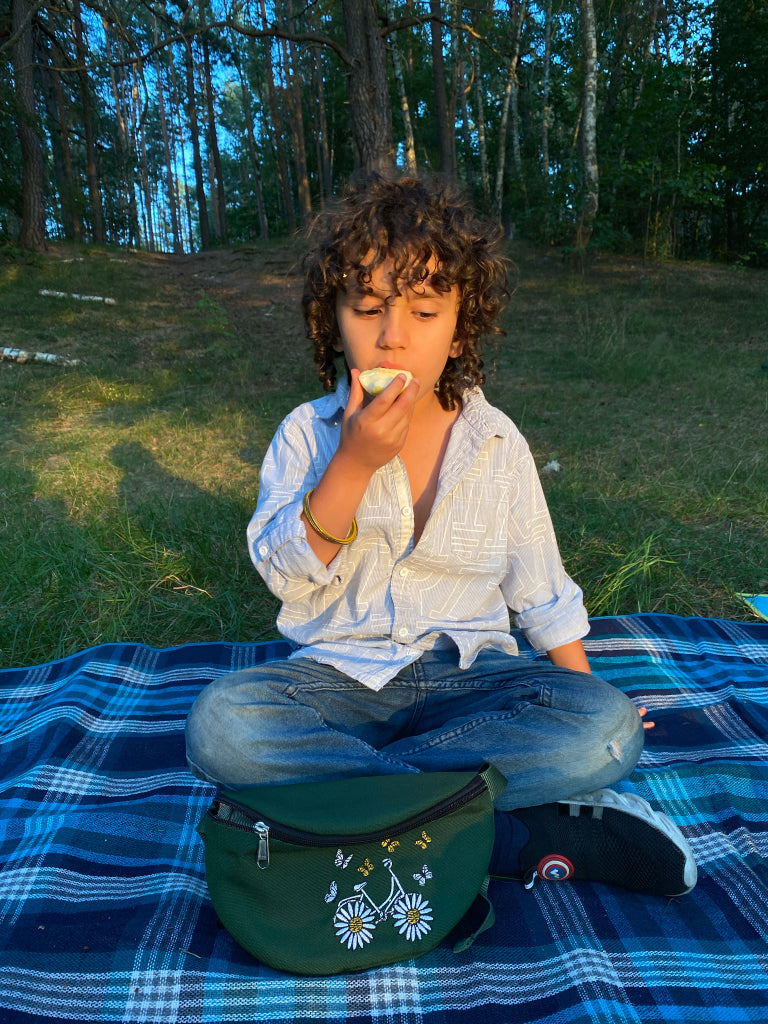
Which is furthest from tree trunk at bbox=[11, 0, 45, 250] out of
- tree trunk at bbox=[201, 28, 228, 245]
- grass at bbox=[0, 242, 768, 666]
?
tree trunk at bbox=[201, 28, 228, 245]

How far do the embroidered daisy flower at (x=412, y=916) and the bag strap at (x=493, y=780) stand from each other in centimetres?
24

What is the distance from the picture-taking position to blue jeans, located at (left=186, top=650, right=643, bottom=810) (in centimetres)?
146

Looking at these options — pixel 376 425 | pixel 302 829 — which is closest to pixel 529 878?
pixel 302 829

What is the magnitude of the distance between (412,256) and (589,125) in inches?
391

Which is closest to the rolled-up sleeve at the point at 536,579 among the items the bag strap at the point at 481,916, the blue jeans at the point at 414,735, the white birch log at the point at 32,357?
the blue jeans at the point at 414,735

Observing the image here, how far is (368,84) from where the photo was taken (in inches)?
271

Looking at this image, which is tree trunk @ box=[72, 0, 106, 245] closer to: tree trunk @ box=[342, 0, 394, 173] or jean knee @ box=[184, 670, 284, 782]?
tree trunk @ box=[342, 0, 394, 173]

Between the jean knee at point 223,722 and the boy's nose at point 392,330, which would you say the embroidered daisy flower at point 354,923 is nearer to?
the jean knee at point 223,722

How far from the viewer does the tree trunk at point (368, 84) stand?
685 centimetres

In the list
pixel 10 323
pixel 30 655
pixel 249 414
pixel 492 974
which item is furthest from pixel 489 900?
pixel 10 323

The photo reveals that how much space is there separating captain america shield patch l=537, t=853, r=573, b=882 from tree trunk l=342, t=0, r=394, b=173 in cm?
677

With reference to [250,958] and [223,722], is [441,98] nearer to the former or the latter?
[223,722]

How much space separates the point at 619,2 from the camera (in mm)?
12828

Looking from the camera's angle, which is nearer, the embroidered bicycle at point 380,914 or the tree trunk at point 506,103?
the embroidered bicycle at point 380,914
